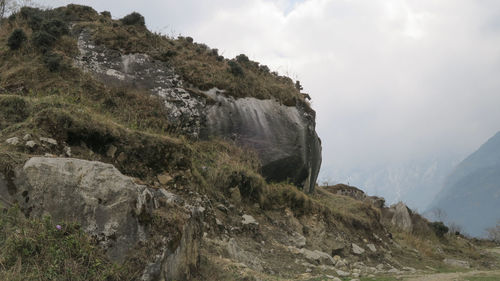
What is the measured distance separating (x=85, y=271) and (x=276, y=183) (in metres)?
13.5

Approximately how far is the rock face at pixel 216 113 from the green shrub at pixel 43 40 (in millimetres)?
1277

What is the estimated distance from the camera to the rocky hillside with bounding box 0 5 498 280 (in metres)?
5.80

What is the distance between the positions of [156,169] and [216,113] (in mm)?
6972

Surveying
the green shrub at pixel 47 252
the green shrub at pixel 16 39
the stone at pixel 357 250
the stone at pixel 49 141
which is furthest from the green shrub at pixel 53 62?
the stone at pixel 357 250

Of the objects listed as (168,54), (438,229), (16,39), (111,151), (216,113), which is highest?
(168,54)

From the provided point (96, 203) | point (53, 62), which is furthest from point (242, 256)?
point (53, 62)

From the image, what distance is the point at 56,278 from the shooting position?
506 cm

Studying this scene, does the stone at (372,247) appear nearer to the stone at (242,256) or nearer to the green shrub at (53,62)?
the stone at (242,256)

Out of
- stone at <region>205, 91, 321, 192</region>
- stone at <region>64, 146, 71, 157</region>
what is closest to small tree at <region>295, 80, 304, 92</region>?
stone at <region>205, 91, 321, 192</region>

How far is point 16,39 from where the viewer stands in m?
17.2

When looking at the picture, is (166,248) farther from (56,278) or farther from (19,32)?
(19,32)

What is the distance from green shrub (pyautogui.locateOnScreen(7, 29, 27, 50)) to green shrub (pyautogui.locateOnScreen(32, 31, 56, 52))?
590 mm

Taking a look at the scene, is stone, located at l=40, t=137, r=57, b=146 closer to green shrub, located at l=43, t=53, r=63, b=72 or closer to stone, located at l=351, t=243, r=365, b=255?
green shrub, located at l=43, t=53, r=63, b=72

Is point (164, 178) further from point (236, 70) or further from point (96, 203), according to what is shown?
point (236, 70)
